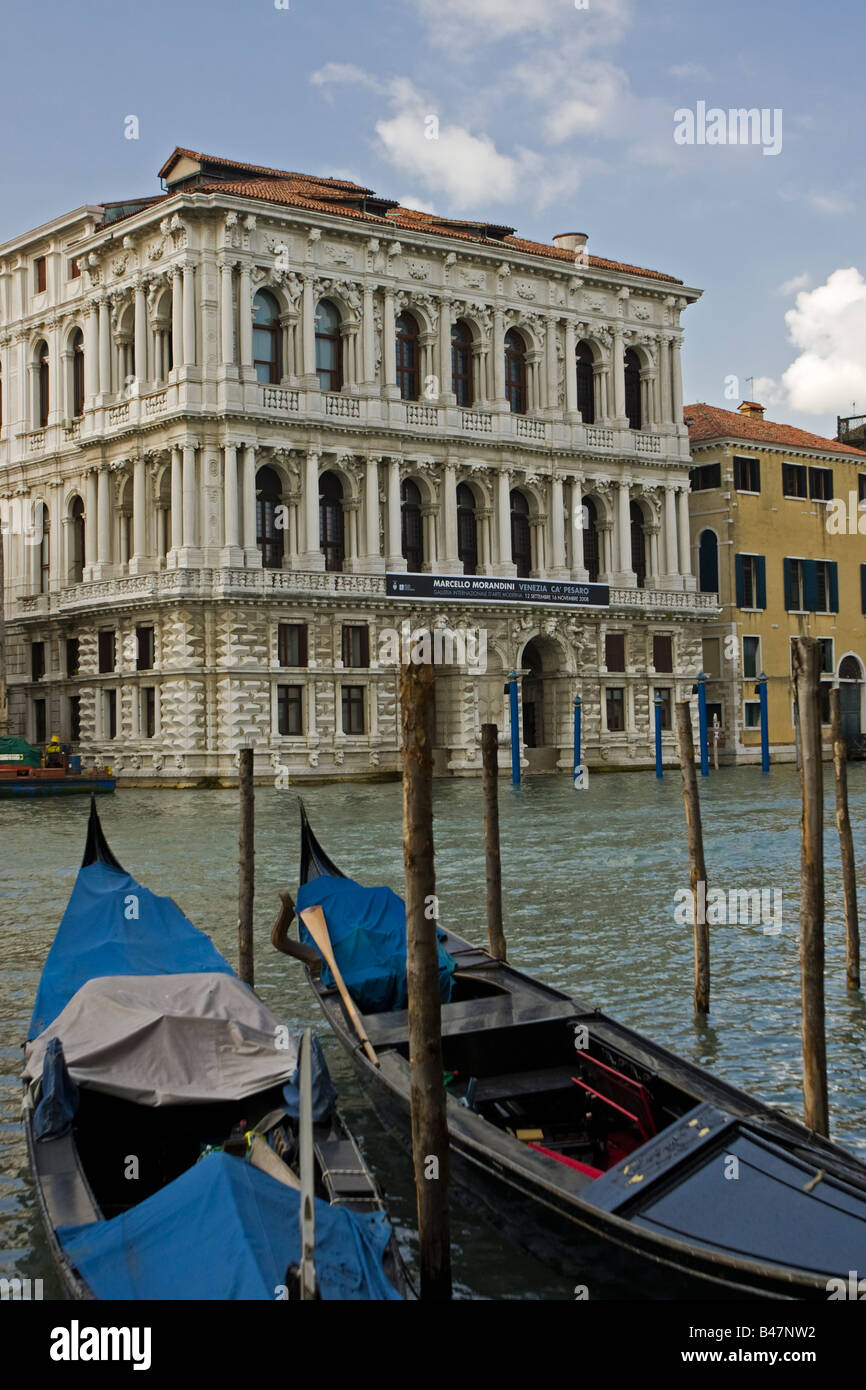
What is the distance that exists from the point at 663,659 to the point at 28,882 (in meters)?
23.4

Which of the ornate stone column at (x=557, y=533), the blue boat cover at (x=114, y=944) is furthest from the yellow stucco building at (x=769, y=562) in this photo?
the blue boat cover at (x=114, y=944)

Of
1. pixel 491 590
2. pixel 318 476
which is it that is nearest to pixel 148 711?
pixel 318 476

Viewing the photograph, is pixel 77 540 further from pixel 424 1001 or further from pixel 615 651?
pixel 424 1001

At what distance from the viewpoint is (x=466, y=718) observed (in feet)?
104

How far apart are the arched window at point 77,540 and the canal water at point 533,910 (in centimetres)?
881

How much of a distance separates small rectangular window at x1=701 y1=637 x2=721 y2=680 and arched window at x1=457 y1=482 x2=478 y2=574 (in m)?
7.06

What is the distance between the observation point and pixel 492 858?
961cm

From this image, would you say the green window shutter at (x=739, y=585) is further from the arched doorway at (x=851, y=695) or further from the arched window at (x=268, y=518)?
the arched window at (x=268, y=518)

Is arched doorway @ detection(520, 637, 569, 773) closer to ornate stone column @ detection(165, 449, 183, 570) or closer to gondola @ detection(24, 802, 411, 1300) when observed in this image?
ornate stone column @ detection(165, 449, 183, 570)

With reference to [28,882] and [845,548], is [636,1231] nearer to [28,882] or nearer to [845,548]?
[28,882]

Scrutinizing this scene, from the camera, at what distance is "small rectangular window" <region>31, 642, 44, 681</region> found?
33.3 meters

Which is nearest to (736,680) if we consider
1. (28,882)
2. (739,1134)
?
(28,882)

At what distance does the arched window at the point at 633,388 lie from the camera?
35.8 m

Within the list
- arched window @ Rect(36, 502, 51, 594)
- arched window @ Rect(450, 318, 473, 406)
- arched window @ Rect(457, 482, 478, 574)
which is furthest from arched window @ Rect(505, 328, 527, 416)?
arched window @ Rect(36, 502, 51, 594)
